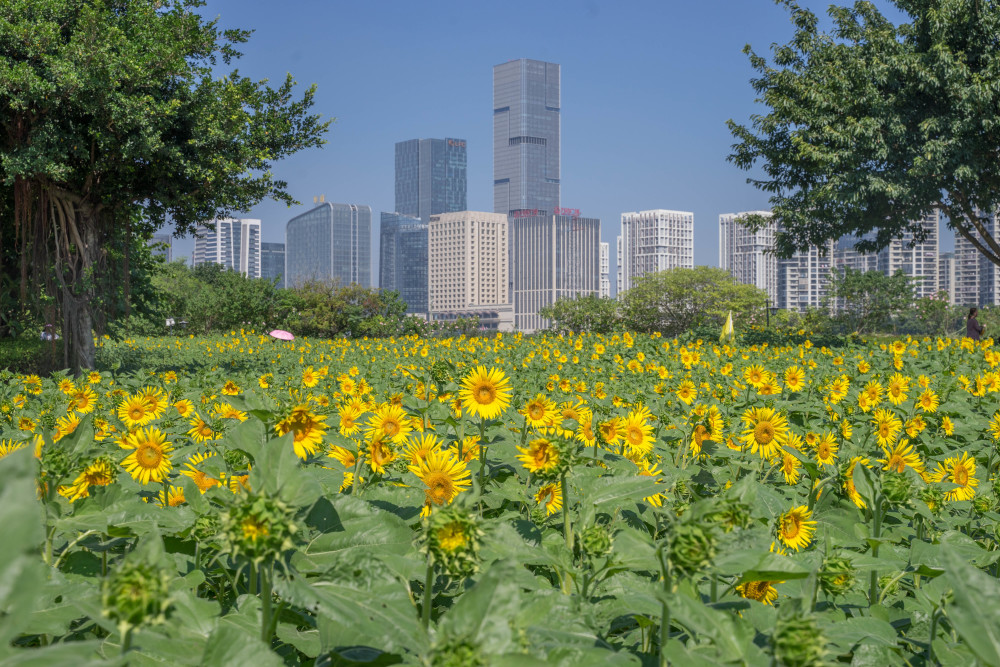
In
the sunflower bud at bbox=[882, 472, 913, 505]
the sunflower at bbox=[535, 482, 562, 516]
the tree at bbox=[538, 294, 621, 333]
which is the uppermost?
the tree at bbox=[538, 294, 621, 333]

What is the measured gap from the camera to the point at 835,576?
1138 mm

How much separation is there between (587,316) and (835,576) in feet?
81.1

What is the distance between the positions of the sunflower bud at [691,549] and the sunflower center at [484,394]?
1.33m

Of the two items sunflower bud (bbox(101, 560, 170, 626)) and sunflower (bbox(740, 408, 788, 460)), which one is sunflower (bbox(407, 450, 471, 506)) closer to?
sunflower bud (bbox(101, 560, 170, 626))

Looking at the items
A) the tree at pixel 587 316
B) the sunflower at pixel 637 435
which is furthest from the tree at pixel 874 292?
the sunflower at pixel 637 435

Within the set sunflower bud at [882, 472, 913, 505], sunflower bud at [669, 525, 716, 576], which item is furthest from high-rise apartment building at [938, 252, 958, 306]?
sunflower bud at [669, 525, 716, 576]

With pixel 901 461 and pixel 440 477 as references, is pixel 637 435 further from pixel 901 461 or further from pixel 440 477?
pixel 440 477

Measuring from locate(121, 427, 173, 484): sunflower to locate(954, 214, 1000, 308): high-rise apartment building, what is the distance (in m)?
145

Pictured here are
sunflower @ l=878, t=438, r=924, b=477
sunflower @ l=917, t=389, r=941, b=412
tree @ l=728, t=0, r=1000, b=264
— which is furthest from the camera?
tree @ l=728, t=0, r=1000, b=264

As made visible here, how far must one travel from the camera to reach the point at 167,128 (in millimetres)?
8484

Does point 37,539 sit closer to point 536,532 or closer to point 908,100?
point 536,532

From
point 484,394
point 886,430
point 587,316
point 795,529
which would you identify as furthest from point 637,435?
point 587,316

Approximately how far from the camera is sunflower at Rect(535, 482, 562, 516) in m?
1.63

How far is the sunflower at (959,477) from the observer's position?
217 cm
